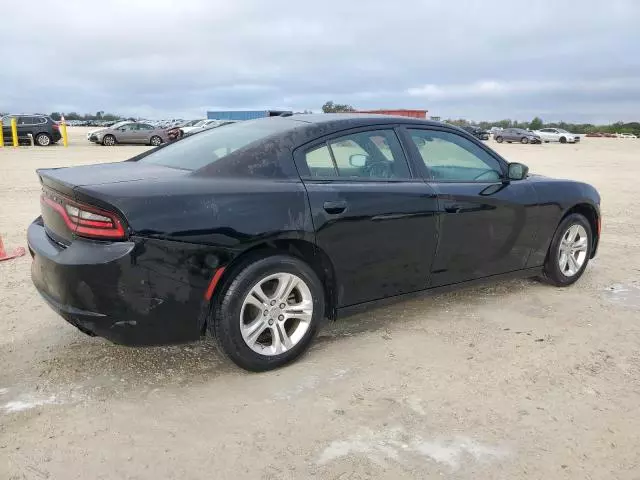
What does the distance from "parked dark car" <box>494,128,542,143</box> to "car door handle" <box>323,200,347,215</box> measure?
1771 inches

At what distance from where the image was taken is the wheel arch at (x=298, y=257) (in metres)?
3.09

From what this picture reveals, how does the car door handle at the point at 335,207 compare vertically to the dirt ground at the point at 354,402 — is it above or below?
above

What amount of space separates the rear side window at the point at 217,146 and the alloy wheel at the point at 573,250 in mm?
2743

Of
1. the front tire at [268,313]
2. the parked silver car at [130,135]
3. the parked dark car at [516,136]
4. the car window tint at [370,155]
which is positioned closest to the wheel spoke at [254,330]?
the front tire at [268,313]

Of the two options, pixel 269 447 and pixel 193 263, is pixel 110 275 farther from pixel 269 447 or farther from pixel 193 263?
pixel 269 447

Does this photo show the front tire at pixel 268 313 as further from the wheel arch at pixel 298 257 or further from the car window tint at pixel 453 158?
the car window tint at pixel 453 158

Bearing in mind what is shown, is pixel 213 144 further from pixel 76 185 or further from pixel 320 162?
pixel 76 185

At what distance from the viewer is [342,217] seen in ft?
11.2

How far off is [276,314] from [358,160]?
3.83ft

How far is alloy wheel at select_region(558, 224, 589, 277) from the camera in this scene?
194 inches

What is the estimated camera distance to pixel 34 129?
2619 cm

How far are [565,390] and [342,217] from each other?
160 centimetres

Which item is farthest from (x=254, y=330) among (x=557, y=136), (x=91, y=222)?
(x=557, y=136)

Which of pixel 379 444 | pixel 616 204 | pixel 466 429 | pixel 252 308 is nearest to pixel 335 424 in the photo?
pixel 379 444
